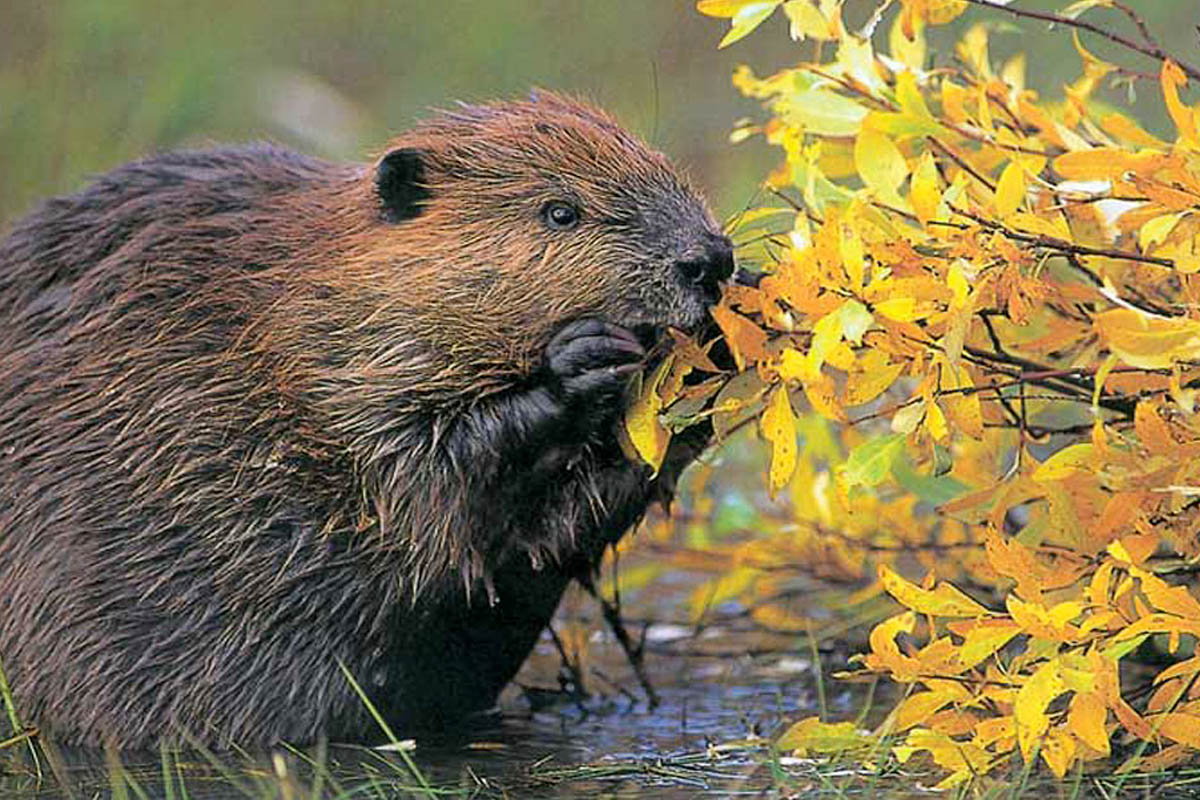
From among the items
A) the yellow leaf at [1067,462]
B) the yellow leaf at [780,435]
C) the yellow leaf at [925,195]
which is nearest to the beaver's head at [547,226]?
the yellow leaf at [780,435]

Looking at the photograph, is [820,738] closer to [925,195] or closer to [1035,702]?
[1035,702]

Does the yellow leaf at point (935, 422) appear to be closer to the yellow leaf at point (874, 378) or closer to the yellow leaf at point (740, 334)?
the yellow leaf at point (874, 378)

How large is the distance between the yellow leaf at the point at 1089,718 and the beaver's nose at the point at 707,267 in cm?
72

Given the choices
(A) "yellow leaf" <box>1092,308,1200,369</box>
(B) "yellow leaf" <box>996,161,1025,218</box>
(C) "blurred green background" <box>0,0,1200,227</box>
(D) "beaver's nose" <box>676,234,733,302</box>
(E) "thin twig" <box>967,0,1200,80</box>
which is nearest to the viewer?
(A) "yellow leaf" <box>1092,308,1200,369</box>

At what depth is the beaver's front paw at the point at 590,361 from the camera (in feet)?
8.54

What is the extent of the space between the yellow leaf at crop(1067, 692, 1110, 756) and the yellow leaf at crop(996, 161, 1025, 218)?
58 cm

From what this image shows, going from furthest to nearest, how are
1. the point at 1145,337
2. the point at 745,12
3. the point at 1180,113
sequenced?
the point at 745,12 → the point at 1180,113 → the point at 1145,337

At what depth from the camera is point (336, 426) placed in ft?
9.18

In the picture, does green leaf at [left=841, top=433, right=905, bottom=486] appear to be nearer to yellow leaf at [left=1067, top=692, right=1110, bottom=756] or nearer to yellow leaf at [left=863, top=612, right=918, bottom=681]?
yellow leaf at [left=863, top=612, right=918, bottom=681]

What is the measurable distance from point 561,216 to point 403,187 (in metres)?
0.25

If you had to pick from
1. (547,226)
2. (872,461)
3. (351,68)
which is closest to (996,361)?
(872,461)

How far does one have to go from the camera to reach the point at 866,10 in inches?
299

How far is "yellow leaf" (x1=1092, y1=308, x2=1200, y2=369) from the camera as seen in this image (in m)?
2.20

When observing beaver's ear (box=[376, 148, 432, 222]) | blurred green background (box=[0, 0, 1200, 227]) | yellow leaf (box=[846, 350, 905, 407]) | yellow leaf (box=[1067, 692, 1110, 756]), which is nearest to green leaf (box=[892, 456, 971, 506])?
yellow leaf (box=[846, 350, 905, 407])
